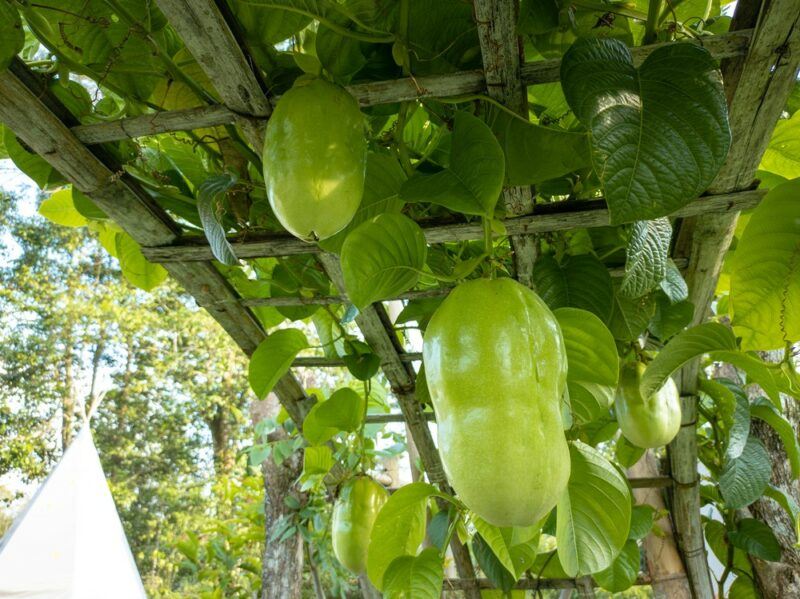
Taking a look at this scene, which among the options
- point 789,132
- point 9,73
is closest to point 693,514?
point 789,132

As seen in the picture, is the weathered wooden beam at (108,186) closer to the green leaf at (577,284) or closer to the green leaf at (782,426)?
the green leaf at (577,284)

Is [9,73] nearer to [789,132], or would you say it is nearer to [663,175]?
[663,175]

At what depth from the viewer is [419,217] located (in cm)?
57

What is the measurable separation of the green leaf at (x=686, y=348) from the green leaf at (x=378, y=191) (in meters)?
0.25

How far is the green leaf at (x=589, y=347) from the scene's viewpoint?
469mm

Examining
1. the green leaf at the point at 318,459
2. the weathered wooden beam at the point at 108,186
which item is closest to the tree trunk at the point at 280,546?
the green leaf at the point at 318,459

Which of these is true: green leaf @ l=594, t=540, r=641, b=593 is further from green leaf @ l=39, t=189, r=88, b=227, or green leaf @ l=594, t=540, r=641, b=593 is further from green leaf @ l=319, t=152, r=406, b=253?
green leaf @ l=39, t=189, r=88, b=227

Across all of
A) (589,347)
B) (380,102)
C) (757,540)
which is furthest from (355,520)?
(757,540)

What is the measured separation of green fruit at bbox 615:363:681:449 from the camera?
0.66 m

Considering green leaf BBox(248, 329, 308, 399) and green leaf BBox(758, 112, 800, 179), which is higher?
green leaf BBox(758, 112, 800, 179)

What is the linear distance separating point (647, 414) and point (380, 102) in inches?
17.1

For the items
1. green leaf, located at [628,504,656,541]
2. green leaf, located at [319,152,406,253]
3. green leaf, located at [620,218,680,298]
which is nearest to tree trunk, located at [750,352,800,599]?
green leaf, located at [628,504,656,541]

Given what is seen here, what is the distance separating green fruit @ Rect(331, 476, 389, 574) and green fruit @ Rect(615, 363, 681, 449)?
39 centimetres

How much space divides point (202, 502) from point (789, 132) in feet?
26.2
